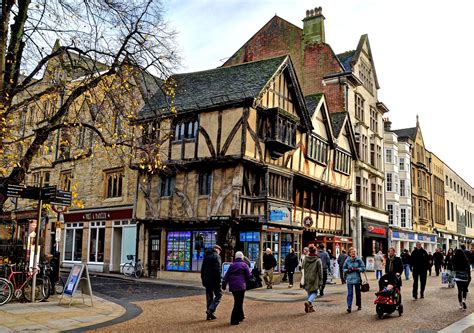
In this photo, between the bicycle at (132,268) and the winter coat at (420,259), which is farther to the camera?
the bicycle at (132,268)

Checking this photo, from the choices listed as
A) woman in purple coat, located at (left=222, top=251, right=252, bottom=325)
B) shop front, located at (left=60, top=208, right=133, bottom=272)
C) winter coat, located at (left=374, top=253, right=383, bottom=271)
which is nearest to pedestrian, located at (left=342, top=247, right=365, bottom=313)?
woman in purple coat, located at (left=222, top=251, right=252, bottom=325)

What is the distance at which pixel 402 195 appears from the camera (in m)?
43.6

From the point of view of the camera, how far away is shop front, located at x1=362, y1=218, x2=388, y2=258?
34.1 metres

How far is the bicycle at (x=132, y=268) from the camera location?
940 inches

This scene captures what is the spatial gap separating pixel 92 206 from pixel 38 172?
24.9ft

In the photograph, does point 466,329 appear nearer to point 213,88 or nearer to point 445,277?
point 445,277

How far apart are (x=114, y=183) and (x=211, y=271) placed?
707 inches

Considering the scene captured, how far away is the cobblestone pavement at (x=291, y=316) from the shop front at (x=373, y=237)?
59.2 ft

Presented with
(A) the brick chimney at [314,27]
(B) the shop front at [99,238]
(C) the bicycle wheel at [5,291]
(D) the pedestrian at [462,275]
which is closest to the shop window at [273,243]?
(B) the shop front at [99,238]

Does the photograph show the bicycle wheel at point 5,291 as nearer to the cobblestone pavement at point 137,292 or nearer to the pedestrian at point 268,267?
the cobblestone pavement at point 137,292

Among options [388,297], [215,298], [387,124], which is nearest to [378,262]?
[388,297]

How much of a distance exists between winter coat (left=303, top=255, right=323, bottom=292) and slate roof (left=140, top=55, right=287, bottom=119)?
10.4 meters

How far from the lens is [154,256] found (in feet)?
79.3

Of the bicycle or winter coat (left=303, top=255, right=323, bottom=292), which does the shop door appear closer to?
the bicycle
